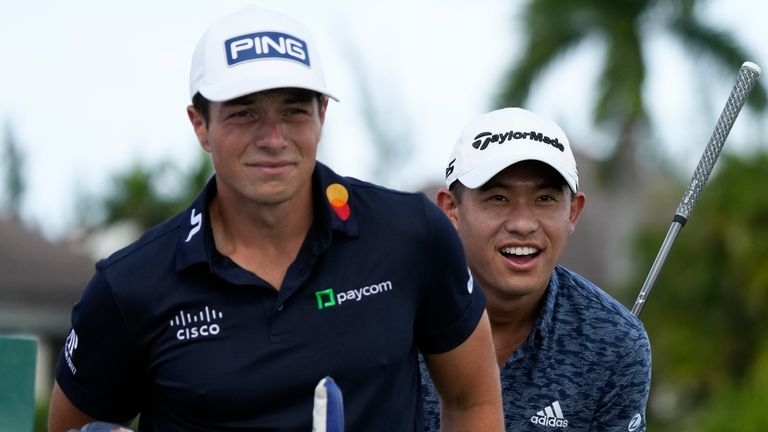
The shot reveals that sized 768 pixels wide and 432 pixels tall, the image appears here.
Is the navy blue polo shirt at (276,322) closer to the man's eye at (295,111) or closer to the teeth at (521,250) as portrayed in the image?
the man's eye at (295,111)

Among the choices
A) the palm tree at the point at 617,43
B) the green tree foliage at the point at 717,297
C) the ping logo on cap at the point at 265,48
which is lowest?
the ping logo on cap at the point at 265,48

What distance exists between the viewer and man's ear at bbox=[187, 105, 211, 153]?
427 centimetres

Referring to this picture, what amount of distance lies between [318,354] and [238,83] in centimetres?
73

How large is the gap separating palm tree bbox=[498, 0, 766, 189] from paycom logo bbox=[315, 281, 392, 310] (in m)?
23.8

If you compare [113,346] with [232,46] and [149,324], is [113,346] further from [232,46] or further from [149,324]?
[232,46]

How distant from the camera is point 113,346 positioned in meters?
4.22

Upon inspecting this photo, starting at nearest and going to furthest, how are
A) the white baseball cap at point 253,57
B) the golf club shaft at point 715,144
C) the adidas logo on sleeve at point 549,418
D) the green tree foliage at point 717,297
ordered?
1. the white baseball cap at point 253,57
2. the adidas logo on sleeve at point 549,418
3. the golf club shaft at point 715,144
4. the green tree foliage at point 717,297

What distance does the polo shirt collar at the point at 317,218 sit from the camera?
4211 millimetres

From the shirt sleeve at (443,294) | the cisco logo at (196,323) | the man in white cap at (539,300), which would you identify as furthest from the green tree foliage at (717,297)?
the cisco logo at (196,323)

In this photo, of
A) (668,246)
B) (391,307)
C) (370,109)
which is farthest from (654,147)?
(391,307)

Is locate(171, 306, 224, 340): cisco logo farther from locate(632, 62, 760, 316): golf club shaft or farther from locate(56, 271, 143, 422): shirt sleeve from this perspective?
locate(632, 62, 760, 316): golf club shaft

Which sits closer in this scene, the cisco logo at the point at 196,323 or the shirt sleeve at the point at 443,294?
the cisco logo at the point at 196,323

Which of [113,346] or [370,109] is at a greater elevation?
[370,109]

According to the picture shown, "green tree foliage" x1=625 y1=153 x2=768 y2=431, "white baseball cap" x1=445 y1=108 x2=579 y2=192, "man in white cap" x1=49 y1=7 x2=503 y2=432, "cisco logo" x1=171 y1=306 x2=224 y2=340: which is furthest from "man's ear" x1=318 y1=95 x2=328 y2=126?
"green tree foliage" x1=625 y1=153 x2=768 y2=431
